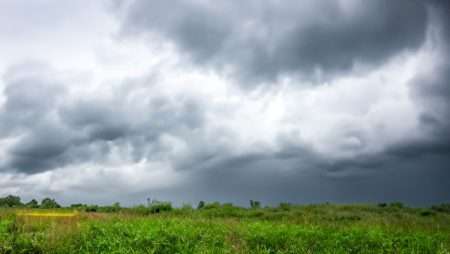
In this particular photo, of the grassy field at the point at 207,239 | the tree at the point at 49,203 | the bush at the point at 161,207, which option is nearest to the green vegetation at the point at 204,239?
the grassy field at the point at 207,239

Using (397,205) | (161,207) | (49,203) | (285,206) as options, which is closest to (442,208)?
(397,205)

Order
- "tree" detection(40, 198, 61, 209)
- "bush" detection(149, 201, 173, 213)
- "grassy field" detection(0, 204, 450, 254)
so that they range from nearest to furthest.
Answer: "grassy field" detection(0, 204, 450, 254) < "bush" detection(149, 201, 173, 213) < "tree" detection(40, 198, 61, 209)

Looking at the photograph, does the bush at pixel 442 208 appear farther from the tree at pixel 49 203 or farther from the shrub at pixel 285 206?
the tree at pixel 49 203

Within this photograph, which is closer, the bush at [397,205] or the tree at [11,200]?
the bush at [397,205]

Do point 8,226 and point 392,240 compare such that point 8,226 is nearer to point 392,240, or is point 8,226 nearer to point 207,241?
point 207,241

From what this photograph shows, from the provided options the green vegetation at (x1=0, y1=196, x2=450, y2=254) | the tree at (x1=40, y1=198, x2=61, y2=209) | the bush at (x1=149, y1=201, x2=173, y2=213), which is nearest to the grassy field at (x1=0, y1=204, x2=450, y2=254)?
the green vegetation at (x1=0, y1=196, x2=450, y2=254)

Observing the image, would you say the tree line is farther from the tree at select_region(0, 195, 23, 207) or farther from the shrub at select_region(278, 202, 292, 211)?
the shrub at select_region(278, 202, 292, 211)

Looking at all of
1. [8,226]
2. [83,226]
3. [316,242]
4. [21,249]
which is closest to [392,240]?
[316,242]

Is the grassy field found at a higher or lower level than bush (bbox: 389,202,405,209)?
lower

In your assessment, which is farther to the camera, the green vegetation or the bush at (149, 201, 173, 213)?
the bush at (149, 201, 173, 213)

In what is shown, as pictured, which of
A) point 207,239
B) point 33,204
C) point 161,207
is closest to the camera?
point 207,239

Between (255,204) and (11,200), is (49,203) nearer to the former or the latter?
(11,200)

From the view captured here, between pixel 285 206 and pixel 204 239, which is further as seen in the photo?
pixel 285 206

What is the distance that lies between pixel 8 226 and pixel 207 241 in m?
6.72
